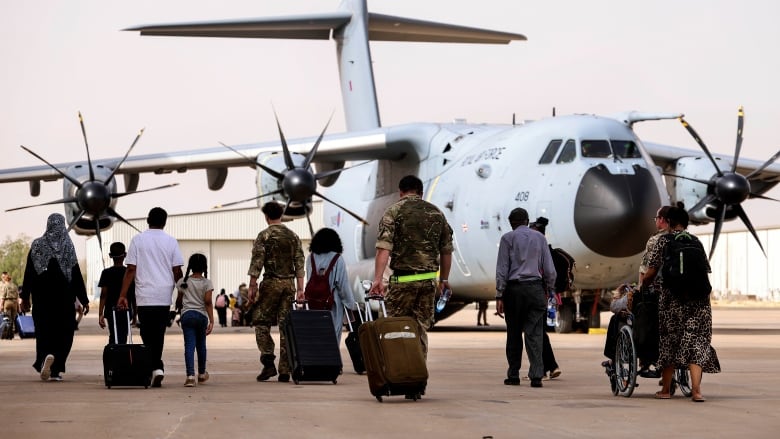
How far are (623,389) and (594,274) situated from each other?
Answer: 11219 millimetres

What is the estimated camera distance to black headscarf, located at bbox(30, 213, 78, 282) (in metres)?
13.5

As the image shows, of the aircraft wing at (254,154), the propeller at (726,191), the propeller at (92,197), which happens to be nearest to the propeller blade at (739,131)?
the propeller at (726,191)

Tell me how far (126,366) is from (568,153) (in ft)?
38.3

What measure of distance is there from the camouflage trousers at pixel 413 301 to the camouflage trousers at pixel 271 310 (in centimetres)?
216

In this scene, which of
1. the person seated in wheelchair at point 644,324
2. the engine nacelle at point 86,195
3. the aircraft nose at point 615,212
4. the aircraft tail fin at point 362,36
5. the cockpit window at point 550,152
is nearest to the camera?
the person seated in wheelchair at point 644,324

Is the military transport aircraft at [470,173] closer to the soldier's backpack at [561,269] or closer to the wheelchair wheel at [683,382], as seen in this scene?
the soldier's backpack at [561,269]

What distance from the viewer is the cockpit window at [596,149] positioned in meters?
22.1

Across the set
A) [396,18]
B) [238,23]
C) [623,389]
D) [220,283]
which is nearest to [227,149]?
[238,23]

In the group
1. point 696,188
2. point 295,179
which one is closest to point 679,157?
point 696,188

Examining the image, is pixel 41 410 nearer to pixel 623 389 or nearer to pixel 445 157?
pixel 623 389

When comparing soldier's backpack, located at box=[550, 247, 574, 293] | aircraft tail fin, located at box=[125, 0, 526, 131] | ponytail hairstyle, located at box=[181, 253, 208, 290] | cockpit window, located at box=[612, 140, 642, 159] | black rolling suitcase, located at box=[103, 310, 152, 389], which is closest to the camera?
black rolling suitcase, located at box=[103, 310, 152, 389]

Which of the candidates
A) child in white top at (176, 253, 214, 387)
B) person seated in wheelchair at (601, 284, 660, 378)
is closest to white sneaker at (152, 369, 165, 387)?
child in white top at (176, 253, 214, 387)

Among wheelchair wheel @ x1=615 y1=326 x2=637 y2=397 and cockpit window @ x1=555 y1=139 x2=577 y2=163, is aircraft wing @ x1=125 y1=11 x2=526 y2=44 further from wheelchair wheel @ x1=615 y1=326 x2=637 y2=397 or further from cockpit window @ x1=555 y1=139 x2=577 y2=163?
wheelchair wheel @ x1=615 y1=326 x2=637 y2=397

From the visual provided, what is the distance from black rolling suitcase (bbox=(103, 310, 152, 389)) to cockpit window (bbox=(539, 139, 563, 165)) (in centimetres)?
1143
